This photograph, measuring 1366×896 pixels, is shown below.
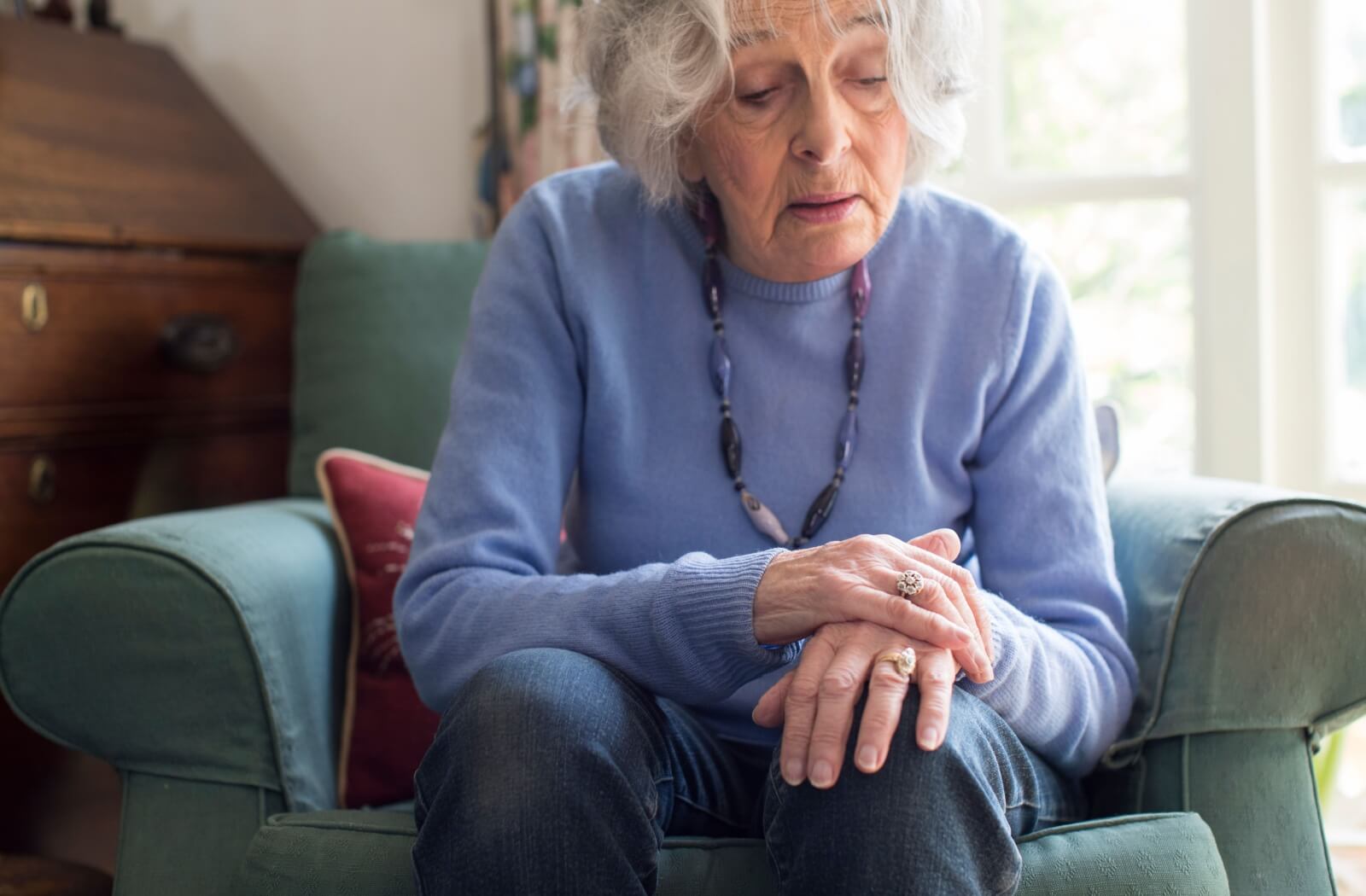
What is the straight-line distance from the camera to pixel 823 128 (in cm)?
104

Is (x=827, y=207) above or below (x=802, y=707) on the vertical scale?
above

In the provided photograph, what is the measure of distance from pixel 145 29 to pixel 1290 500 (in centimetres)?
239

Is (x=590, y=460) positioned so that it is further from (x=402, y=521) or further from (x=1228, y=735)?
(x=1228, y=735)

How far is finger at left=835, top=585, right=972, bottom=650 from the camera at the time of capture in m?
0.84

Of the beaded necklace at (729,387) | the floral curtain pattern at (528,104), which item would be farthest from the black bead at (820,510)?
the floral curtain pattern at (528,104)

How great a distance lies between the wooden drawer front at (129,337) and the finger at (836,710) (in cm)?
136

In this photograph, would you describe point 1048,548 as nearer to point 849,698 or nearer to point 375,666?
point 849,698

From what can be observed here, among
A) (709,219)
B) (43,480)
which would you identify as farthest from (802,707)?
(43,480)

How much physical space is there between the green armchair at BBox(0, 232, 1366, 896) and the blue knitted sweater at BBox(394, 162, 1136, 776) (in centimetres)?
8

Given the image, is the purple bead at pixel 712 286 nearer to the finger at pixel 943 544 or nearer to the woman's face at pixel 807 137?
the woman's face at pixel 807 137

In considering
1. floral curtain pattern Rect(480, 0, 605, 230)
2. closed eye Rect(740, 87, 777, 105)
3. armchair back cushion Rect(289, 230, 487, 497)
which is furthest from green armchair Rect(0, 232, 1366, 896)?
floral curtain pattern Rect(480, 0, 605, 230)

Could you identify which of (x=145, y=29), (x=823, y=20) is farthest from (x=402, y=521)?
(x=145, y=29)

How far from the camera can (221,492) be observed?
204 centimetres

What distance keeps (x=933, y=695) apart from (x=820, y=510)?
0.33 meters
